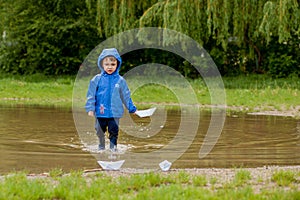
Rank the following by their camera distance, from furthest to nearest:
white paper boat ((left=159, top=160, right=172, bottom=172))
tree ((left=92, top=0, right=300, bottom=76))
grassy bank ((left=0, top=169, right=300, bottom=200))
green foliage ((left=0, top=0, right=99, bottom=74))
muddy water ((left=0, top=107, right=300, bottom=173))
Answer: green foliage ((left=0, top=0, right=99, bottom=74)), tree ((left=92, top=0, right=300, bottom=76)), muddy water ((left=0, top=107, right=300, bottom=173)), white paper boat ((left=159, top=160, right=172, bottom=172)), grassy bank ((left=0, top=169, right=300, bottom=200))

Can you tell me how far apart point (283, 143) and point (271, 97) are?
32.6ft

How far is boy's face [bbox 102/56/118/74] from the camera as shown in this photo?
8.93m

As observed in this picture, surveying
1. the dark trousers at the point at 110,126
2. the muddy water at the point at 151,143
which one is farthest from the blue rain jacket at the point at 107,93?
the muddy water at the point at 151,143

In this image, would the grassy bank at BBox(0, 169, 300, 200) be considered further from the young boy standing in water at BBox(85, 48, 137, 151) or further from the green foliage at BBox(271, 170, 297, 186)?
the young boy standing in water at BBox(85, 48, 137, 151)

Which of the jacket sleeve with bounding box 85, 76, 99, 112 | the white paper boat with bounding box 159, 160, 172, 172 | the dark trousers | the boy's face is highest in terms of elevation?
the boy's face

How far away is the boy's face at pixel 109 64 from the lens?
352 inches

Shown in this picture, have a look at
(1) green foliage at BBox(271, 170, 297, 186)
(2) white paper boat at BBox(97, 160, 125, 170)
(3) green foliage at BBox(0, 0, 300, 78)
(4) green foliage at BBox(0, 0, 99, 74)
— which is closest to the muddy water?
(2) white paper boat at BBox(97, 160, 125, 170)

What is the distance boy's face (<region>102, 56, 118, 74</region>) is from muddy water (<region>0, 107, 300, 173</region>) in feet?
3.93

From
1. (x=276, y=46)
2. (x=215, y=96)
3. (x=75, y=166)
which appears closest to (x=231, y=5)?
(x=215, y=96)

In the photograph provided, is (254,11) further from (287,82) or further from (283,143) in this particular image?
(283,143)

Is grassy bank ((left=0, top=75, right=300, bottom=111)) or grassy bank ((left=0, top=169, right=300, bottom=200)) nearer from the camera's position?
grassy bank ((left=0, top=169, right=300, bottom=200))

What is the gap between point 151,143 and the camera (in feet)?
33.9

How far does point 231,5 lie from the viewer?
23047 millimetres

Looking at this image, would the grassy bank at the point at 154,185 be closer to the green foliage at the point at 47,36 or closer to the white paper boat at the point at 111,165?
the white paper boat at the point at 111,165
